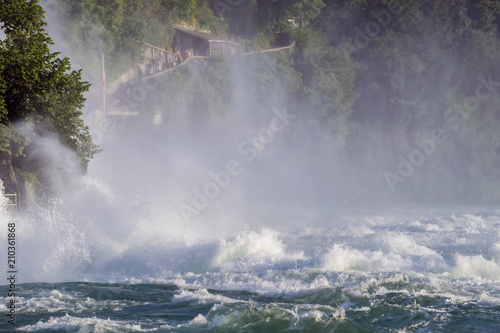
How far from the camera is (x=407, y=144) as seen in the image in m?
55.0

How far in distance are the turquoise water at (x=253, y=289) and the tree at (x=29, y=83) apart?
3.94 meters

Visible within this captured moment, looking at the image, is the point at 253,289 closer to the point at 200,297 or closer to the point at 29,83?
the point at 200,297

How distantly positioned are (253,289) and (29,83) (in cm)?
1018

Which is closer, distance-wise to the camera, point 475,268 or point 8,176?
point 475,268

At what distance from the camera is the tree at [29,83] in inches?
808

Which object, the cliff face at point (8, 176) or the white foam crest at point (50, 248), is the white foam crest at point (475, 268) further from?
the cliff face at point (8, 176)

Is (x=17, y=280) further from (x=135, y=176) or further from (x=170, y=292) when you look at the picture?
(x=135, y=176)

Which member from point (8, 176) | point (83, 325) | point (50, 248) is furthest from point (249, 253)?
point (8, 176)

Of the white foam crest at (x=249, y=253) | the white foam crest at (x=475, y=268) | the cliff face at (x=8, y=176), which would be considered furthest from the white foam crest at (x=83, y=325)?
the cliff face at (x=8, y=176)

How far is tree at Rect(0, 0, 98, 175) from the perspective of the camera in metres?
20.5

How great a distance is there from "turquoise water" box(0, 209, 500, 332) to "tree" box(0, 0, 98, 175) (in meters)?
3.94

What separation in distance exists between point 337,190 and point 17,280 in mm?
34746

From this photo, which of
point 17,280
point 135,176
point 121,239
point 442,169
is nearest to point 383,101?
point 442,169

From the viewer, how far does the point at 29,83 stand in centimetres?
2070
